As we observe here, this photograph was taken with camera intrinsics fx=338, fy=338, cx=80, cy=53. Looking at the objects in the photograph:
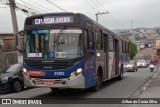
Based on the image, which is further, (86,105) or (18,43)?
(18,43)

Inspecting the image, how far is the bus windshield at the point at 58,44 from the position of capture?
1273 cm

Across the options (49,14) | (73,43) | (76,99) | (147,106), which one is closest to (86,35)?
(73,43)

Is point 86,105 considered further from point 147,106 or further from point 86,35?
point 86,35

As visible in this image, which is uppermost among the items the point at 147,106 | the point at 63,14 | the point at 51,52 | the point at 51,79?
the point at 63,14

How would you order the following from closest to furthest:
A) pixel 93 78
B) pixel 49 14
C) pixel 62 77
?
1. pixel 62 77
2. pixel 49 14
3. pixel 93 78

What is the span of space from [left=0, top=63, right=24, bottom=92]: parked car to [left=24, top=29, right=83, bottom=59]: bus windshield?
434 centimetres

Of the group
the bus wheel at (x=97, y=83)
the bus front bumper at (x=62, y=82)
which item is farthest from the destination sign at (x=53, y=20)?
the bus wheel at (x=97, y=83)

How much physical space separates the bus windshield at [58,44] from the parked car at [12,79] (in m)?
4.34

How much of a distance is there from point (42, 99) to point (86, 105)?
248 centimetres

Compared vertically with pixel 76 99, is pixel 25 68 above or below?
above

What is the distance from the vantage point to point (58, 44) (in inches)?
504

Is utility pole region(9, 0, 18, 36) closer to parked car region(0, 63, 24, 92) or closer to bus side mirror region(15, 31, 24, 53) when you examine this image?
parked car region(0, 63, 24, 92)

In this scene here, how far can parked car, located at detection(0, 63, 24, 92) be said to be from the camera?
1686 cm

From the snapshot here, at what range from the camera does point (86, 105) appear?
11531 mm
